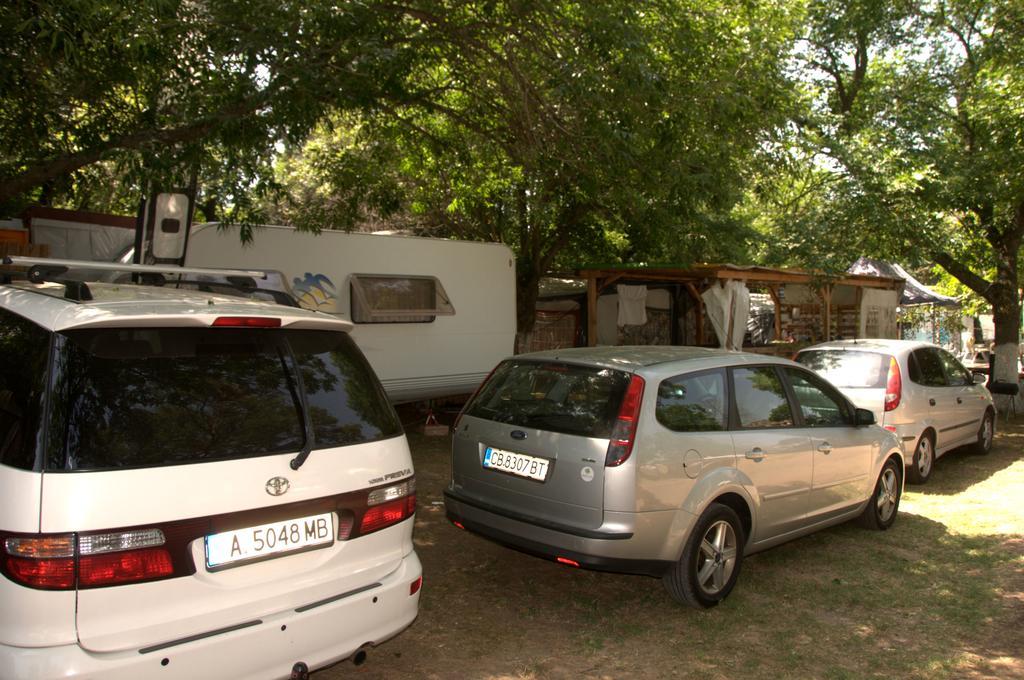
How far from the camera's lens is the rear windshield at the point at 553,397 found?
15.2 ft

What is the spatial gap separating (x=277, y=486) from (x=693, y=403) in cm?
283

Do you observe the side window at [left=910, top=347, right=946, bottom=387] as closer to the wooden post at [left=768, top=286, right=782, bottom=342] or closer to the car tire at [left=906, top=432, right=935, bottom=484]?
the car tire at [left=906, top=432, right=935, bottom=484]

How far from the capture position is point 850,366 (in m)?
8.46

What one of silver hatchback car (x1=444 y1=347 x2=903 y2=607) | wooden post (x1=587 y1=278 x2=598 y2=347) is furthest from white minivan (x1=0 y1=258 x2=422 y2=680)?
wooden post (x1=587 y1=278 x2=598 y2=347)

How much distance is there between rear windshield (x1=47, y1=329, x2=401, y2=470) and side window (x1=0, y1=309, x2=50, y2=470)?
0.23 ft

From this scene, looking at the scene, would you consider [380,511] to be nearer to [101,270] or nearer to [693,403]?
[101,270]

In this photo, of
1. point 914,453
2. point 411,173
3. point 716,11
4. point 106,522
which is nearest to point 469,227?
point 411,173

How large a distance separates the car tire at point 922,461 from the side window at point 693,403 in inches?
171

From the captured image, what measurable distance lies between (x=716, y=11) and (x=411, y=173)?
4824mm

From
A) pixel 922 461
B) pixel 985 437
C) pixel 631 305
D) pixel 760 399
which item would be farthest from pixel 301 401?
pixel 631 305

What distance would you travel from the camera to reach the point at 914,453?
27.0 feet

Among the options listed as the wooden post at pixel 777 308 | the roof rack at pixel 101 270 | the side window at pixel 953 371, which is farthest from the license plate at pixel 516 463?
the wooden post at pixel 777 308

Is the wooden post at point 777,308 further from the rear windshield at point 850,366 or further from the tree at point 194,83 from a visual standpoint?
the tree at point 194,83

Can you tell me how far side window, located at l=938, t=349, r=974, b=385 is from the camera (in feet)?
30.4
